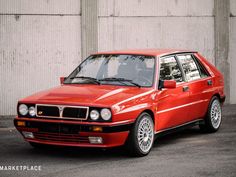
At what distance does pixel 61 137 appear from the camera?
857 cm

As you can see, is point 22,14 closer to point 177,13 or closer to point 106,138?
point 177,13

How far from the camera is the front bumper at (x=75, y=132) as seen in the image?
8.37m

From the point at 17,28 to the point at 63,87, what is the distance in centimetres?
573

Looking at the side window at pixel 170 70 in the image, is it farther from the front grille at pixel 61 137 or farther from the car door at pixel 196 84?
the front grille at pixel 61 137

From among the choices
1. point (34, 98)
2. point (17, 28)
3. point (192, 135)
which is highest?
point (17, 28)

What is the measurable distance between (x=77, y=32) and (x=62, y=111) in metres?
6.84

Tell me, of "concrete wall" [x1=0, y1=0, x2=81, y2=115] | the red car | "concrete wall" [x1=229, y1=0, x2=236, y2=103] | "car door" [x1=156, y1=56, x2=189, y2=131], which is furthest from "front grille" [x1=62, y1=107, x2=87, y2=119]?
"concrete wall" [x1=229, y1=0, x2=236, y2=103]

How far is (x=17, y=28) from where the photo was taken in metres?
14.7

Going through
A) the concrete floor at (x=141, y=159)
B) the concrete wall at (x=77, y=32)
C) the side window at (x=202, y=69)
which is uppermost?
the concrete wall at (x=77, y=32)

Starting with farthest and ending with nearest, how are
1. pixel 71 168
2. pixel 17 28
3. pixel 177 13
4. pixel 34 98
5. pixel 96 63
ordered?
pixel 177 13 → pixel 17 28 → pixel 96 63 → pixel 34 98 → pixel 71 168

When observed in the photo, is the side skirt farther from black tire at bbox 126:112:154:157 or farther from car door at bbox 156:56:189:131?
black tire at bbox 126:112:154:157

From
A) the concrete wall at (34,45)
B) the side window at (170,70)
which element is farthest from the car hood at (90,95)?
the concrete wall at (34,45)

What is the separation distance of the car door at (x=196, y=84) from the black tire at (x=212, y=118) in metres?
0.15

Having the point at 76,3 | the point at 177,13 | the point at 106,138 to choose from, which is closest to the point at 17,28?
the point at 76,3
